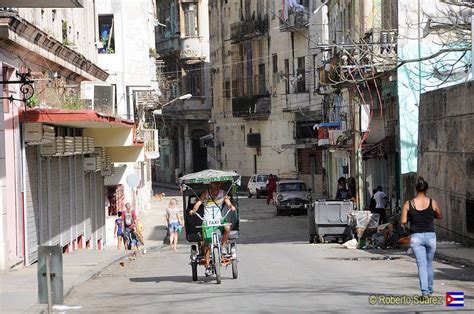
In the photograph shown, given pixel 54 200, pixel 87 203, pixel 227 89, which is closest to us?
pixel 54 200

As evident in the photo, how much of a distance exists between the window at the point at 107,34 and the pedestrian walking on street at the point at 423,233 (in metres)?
36.1

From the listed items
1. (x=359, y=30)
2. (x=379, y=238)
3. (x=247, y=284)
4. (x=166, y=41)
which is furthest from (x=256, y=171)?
(x=247, y=284)

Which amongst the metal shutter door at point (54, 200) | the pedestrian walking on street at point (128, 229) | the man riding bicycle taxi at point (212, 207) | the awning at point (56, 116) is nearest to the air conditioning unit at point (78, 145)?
the metal shutter door at point (54, 200)

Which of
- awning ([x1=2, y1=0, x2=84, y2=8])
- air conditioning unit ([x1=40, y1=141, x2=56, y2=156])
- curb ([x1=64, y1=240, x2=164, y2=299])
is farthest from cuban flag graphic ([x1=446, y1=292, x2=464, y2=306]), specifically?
air conditioning unit ([x1=40, y1=141, x2=56, y2=156])

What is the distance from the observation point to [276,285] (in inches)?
704

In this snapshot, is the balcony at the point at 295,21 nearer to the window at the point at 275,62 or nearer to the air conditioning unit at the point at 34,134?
the window at the point at 275,62

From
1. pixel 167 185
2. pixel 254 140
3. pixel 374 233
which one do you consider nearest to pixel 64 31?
pixel 374 233

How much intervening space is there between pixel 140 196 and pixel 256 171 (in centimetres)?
2020

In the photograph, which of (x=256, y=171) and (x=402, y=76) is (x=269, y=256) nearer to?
(x=402, y=76)

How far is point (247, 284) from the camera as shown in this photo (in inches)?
714

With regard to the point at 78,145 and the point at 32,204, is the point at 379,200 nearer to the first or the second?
the point at 78,145

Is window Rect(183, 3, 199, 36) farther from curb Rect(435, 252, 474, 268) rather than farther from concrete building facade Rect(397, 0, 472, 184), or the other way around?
curb Rect(435, 252, 474, 268)

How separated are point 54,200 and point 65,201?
78.9 inches

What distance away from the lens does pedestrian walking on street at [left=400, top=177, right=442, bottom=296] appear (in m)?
14.4
